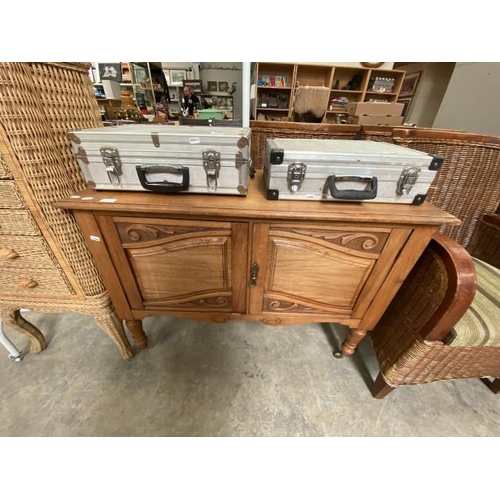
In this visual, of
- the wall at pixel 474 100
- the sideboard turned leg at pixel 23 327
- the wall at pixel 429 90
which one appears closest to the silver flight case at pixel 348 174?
the sideboard turned leg at pixel 23 327

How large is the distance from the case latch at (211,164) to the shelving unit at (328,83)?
301 cm

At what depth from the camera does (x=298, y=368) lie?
3.53ft

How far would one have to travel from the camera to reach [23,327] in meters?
0.99

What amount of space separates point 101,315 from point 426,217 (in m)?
1.23

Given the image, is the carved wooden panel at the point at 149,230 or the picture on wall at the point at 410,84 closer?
the carved wooden panel at the point at 149,230

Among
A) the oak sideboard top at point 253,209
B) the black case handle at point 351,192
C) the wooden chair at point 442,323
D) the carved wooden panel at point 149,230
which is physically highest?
the black case handle at point 351,192

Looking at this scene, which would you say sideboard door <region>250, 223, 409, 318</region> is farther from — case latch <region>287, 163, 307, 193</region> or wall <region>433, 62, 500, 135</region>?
wall <region>433, 62, 500, 135</region>

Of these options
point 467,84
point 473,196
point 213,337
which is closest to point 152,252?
point 213,337

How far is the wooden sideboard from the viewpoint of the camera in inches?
24.1

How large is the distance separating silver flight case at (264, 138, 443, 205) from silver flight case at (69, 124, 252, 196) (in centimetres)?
11

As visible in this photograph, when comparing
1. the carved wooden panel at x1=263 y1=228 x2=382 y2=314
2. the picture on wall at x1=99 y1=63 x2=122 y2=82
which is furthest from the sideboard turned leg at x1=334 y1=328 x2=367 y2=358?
the picture on wall at x1=99 y1=63 x2=122 y2=82

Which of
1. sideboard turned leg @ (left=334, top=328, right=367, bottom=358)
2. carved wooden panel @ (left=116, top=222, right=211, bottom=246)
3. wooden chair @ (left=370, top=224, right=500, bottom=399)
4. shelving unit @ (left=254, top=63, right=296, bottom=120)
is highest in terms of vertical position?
shelving unit @ (left=254, top=63, right=296, bottom=120)

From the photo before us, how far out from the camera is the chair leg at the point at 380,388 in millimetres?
884

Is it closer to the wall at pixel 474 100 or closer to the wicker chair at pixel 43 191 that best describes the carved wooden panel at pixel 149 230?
the wicker chair at pixel 43 191
